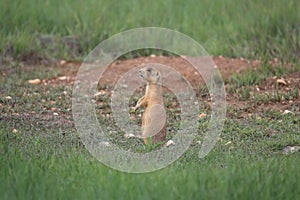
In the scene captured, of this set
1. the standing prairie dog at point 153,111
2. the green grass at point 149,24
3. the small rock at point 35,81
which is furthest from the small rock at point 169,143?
the green grass at point 149,24

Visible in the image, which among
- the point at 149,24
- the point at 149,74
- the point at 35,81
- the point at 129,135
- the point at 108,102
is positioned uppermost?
the point at 149,74

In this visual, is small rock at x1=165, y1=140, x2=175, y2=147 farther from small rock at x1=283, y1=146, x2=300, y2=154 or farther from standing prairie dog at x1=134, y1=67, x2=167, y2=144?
small rock at x1=283, y1=146, x2=300, y2=154

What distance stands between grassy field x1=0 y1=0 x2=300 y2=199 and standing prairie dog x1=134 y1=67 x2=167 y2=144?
32cm

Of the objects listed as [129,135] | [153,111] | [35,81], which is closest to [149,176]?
[153,111]

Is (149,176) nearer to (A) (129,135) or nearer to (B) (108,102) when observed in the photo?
(A) (129,135)

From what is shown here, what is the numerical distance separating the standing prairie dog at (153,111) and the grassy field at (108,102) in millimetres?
324

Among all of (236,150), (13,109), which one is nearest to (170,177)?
(236,150)

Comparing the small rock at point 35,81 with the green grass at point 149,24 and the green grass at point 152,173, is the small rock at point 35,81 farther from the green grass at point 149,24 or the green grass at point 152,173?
the green grass at point 152,173

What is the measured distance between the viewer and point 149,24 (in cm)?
1015

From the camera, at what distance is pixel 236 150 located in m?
6.54

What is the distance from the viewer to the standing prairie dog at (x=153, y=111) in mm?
6441

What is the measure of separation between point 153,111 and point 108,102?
186cm

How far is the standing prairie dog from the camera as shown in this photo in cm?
644

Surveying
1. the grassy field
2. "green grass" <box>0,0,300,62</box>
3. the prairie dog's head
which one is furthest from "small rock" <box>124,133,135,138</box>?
"green grass" <box>0,0,300,62</box>
